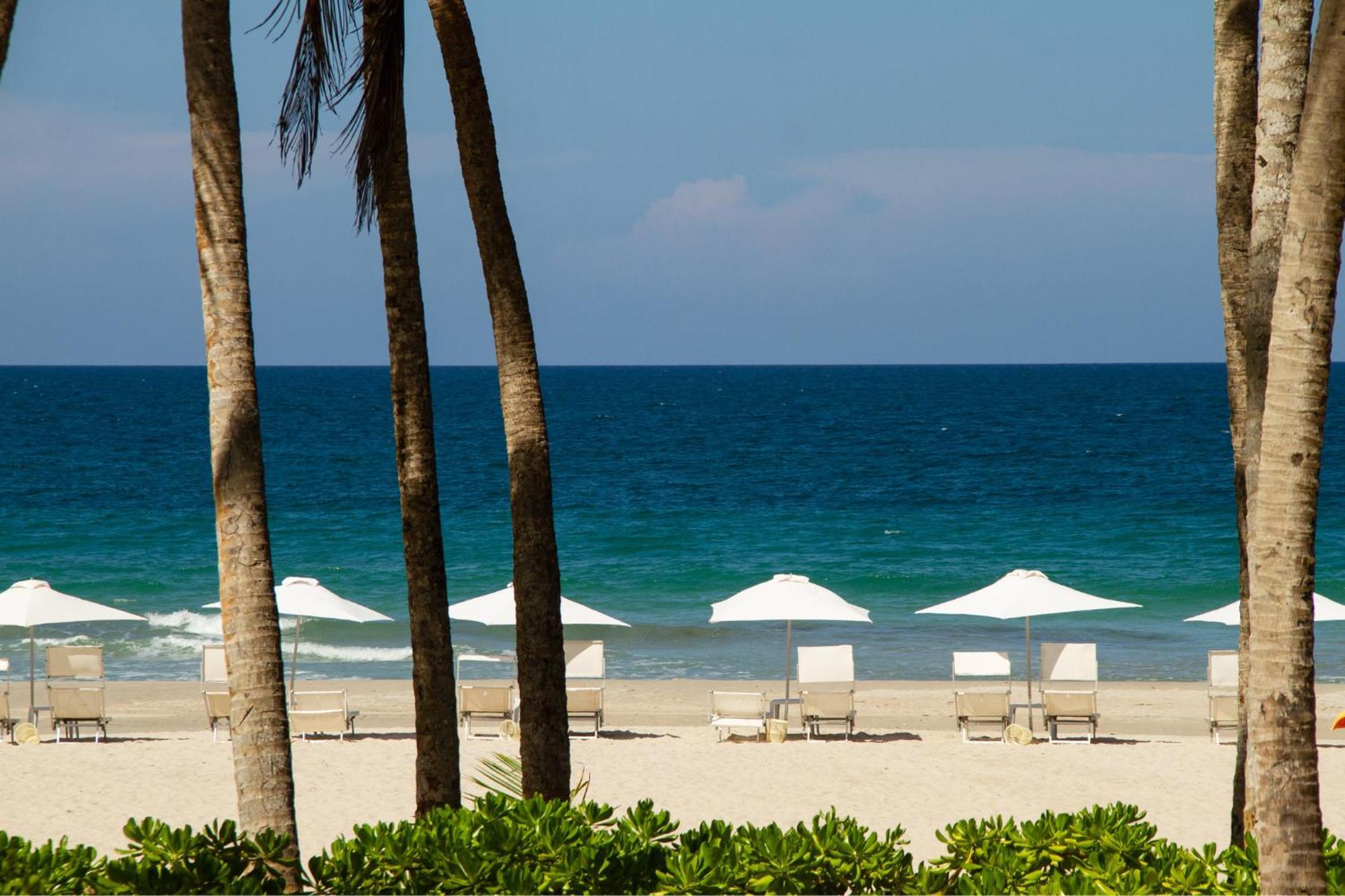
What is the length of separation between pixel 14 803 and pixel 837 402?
78777mm

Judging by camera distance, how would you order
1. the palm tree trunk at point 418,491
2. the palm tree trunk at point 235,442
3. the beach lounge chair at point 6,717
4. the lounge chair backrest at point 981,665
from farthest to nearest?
the lounge chair backrest at point 981,665 → the beach lounge chair at point 6,717 → the palm tree trunk at point 418,491 → the palm tree trunk at point 235,442

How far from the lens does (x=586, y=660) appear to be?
14039 mm

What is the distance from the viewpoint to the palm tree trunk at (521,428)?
5.81 m

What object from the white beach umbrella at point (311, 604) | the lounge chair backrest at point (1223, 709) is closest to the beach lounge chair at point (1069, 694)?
the lounge chair backrest at point (1223, 709)

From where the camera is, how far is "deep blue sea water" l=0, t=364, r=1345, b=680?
70.4 ft

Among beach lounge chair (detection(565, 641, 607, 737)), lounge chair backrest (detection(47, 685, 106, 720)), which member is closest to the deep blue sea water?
beach lounge chair (detection(565, 641, 607, 737))

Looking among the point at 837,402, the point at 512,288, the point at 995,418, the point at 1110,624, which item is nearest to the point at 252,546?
the point at 512,288

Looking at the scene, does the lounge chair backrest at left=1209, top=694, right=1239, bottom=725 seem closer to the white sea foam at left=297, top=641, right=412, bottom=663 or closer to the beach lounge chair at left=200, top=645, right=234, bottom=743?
the beach lounge chair at left=200, top=645, right=234, bottom=743

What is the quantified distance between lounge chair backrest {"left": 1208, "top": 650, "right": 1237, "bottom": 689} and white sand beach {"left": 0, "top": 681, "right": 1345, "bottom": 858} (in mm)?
618

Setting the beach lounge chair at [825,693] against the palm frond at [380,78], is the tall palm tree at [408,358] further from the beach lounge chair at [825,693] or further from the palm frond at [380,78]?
the beach lounge chair at [825,693]

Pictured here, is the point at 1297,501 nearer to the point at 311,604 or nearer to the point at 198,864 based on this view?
the point at 198,864

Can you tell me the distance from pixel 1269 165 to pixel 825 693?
9.18 m

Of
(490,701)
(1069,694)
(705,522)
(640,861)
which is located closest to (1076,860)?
(640,861)

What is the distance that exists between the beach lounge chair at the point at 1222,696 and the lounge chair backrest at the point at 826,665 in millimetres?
3573
